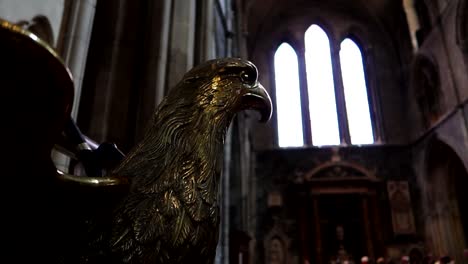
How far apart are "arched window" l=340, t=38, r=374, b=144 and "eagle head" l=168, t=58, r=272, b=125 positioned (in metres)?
12.6

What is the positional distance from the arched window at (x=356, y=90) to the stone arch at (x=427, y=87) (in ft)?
6.21

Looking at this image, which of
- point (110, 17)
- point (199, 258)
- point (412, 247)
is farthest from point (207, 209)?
point (412, 247)

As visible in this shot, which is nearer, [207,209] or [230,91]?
[207,209]

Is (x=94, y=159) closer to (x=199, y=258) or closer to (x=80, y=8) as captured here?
(x=199, y=258)

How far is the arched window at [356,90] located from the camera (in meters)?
13.0

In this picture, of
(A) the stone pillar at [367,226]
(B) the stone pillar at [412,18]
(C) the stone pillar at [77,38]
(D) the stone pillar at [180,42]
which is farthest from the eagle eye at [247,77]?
(B) the stone pillar at [412,18]

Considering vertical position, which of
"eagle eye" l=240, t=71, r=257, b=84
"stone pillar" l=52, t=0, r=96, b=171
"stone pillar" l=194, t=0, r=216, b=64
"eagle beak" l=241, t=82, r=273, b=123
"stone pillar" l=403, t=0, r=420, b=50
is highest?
"stone pillar" l=403, t=0, r=420, b=50

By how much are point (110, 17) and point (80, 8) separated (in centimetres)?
58

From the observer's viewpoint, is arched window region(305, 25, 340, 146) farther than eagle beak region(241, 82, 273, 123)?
Yes

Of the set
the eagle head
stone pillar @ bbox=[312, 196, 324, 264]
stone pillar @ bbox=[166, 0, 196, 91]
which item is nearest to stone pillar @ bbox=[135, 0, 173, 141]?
stone pillar @ bbox=[166, 0, 196, 91]

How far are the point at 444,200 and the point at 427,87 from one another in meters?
3.56

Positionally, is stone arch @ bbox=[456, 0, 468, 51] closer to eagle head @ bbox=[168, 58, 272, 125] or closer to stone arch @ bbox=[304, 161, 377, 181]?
stone arch @ bbox=[304, 161, 377, 181]

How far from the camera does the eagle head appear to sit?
0.85m

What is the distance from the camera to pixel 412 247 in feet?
35.0
